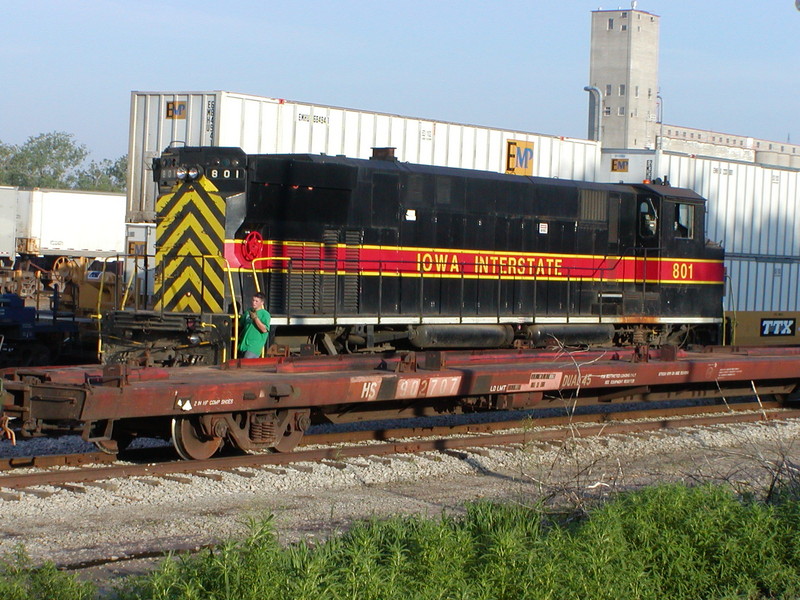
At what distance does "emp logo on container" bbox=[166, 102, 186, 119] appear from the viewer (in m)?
16.6

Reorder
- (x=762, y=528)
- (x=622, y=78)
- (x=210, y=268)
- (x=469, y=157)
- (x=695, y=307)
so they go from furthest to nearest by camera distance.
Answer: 1. (x=622, y=78)
2. (x=469, y=157)
3. (x=695, y=307)
4. (x=210, y=268)
5. (x=762, y=528)

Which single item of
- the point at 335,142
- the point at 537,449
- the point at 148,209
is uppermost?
the point at 335,142

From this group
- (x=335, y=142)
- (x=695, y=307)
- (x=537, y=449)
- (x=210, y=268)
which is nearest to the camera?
(x=537, y=449)

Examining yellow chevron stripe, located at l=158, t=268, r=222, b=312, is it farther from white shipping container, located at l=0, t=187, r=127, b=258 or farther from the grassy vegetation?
white shipping container, located at l=0, t=187, r=127, b=258

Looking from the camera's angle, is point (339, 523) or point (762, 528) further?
point (339, 523)

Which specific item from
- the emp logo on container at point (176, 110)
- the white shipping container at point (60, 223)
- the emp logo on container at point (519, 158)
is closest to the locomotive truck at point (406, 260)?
the emp logo on container at point (519, 158)

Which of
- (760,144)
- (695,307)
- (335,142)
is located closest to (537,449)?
(695,307)

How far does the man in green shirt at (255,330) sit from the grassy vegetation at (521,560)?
4810mm

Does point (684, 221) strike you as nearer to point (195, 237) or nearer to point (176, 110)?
point (195, 237)

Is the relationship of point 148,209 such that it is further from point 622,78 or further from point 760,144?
point 760,144

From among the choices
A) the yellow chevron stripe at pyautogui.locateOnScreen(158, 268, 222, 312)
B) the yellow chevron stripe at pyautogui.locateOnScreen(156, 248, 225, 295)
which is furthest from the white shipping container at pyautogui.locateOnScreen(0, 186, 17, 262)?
the yellow chevron stripe at pyautogui.locateOnScreen(158, 268, 222, 312)

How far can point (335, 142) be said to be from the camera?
17.1 metres

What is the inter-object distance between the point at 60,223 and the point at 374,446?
1200 inches

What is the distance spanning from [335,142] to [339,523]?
36.7ft
